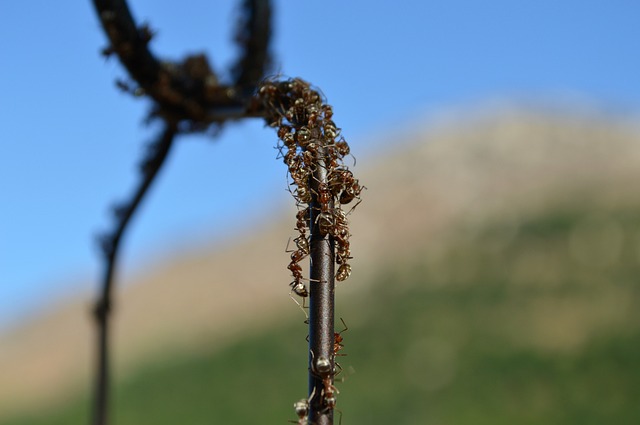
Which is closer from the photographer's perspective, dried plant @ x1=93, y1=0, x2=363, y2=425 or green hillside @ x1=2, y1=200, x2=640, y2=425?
dried plant @ x1=93, y1=0, x2=363, y2=425

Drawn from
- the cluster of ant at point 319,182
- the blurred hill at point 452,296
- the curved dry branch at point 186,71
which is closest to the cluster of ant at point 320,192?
the cluster of ant at point 319,182

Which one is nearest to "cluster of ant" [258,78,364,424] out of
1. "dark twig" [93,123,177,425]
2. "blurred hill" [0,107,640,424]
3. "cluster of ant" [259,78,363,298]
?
"cluster of ant" [259,78,363,298]

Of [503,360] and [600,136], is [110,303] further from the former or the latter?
[600,136]

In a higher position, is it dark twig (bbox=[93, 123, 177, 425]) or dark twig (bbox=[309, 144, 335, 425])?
dark twig (bbox=[93, 123, 177, 425])

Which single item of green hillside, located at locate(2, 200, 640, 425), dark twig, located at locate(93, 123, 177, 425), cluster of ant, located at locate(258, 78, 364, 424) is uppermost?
green hillside, located at locate(2, 200, 640, 425)

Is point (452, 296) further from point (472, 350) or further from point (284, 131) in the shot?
point (284, 131)

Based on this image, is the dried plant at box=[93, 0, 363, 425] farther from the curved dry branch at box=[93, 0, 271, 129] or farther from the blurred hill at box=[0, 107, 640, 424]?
the blurred hill at box=[0, 107, 640, 424]
